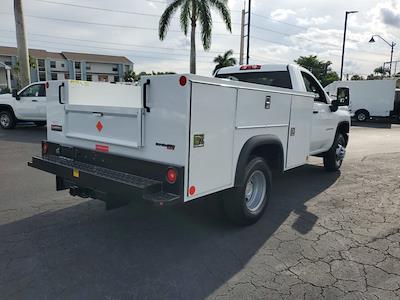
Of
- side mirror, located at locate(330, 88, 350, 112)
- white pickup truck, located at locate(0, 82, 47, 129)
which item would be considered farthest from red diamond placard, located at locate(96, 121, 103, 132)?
white pickup truck, located at locate(0, 82, 47, 129)

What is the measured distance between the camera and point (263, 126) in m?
4.25

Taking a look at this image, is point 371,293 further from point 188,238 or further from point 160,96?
point 160,96

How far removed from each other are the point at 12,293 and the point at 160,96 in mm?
2131

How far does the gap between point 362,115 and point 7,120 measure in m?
22.6

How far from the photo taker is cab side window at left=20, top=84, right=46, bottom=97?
13.2 meters

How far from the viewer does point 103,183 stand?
3.57m

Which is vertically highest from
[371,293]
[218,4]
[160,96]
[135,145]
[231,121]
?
[218,4]

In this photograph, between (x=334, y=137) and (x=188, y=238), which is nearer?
(x=188, y=238)

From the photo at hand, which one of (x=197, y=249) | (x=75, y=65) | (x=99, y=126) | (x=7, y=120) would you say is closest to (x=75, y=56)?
(x=75, y=65)

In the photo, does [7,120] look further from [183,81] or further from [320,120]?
[183,81]

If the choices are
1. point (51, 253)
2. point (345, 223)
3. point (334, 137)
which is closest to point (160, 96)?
point (51, 253)

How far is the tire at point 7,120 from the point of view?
13.9m

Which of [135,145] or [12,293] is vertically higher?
[135,145]

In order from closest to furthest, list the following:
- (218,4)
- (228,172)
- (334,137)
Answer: (228,172), (334,137), (218,4)
